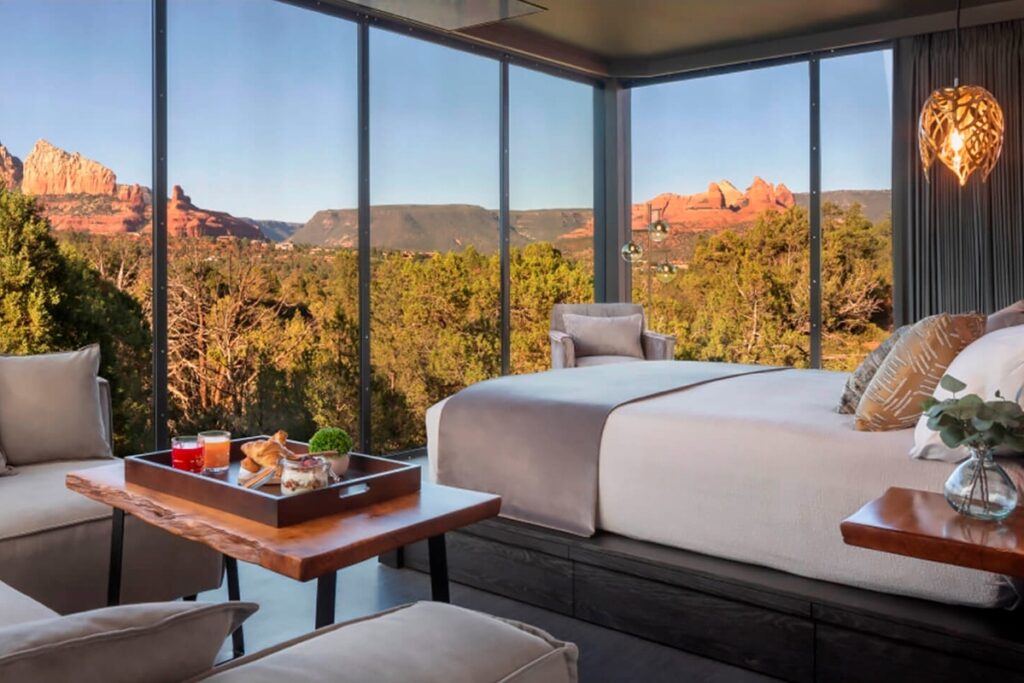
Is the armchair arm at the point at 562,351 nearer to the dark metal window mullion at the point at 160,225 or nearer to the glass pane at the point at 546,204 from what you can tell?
the glass pane at the point at 546,204

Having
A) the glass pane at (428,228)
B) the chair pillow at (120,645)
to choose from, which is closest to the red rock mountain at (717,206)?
the glass pane at (428,228)

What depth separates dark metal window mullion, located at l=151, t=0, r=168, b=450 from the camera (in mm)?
4324

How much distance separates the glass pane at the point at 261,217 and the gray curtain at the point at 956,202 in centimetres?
368

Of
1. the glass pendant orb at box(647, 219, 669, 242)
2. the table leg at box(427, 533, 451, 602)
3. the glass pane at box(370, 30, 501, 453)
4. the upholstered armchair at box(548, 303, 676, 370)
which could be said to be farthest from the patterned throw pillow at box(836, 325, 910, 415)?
the glass pendant orb at box(647, 219, 669, 242)

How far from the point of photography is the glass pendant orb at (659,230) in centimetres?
682

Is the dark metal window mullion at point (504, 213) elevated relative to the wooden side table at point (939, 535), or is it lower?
elevated

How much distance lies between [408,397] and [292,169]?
1.63 m

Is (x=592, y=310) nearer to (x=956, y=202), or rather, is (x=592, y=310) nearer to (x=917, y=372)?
(x=956, y=202)

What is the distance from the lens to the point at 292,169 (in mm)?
5016

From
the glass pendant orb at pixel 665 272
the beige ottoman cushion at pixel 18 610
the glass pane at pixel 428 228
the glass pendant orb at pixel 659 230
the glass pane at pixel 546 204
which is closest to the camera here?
the beige ottoman cushion at pixel 18 610

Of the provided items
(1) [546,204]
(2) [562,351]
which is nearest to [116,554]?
(2) [562,351]

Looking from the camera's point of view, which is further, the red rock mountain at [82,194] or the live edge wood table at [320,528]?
the red rock mountain at [82,194]

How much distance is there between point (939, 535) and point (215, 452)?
1.69 m

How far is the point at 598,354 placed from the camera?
6.00m
